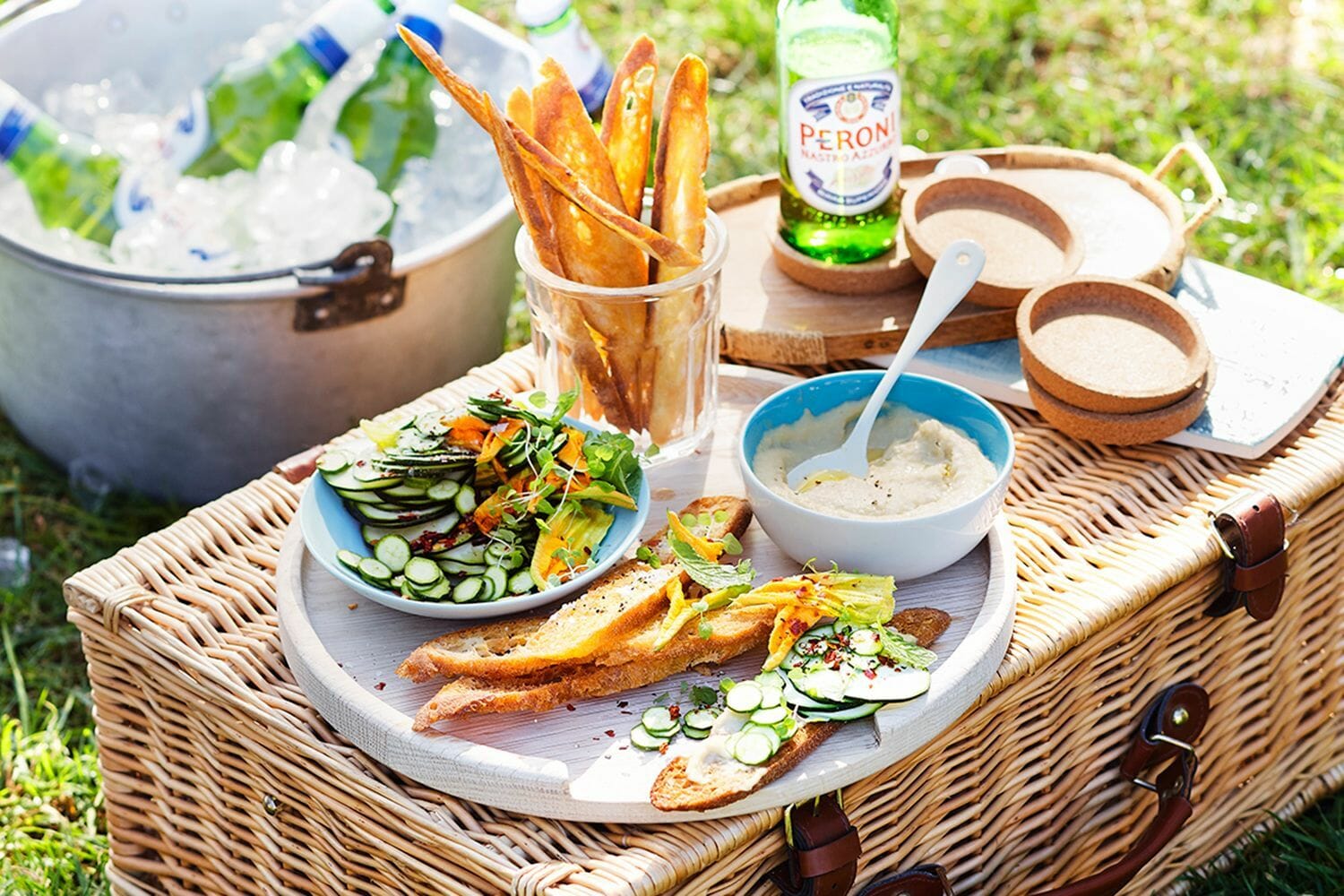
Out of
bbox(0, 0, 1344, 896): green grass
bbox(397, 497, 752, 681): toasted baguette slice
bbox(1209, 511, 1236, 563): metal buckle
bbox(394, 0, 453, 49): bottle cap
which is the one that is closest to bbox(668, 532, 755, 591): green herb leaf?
bbox(397, 497, 752, 681): toasted baguette slice

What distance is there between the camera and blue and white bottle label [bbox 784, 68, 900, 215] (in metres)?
1.70

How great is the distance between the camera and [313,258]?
7.22 ft

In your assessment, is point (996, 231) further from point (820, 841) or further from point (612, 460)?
point (820, 841)

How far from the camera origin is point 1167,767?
1585mm

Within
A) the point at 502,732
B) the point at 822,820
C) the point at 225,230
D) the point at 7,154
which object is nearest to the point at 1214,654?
the point at 822,820

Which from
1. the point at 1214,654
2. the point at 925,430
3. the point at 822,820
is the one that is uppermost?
the point at 925,430

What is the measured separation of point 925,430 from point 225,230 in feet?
4.32

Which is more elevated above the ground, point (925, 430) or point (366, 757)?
point (925, 430)

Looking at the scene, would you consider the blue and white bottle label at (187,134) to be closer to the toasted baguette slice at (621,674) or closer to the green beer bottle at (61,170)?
the green beer bottle at (61,170)

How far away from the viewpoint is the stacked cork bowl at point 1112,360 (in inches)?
62.6

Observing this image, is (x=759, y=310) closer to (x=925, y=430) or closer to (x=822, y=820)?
(x=925, y=430)

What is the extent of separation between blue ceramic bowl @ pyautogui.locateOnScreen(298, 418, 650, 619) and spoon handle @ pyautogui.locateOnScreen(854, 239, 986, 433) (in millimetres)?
273

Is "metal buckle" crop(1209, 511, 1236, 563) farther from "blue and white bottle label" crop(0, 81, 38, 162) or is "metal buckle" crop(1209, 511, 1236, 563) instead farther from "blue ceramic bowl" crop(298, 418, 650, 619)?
"blue and white bottle label" crop(0, 81, 38, 162)

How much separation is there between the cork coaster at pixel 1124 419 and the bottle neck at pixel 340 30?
1.26 meters
